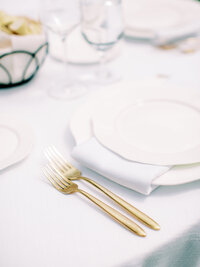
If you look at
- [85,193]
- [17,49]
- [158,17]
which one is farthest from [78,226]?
[158,17]

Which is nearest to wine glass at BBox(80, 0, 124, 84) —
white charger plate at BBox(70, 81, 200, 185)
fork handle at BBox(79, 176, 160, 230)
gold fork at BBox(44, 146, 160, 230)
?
white charger plate at BBox(70, 81, 200, 185)

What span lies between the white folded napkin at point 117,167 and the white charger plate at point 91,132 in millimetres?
15

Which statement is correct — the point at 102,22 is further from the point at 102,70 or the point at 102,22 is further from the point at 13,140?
the point at 13,140

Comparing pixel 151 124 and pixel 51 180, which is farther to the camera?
pixel 151 124

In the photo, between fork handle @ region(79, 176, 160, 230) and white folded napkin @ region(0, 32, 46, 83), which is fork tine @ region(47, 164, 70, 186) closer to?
fork handle @ region(79, 176, 160, 230)

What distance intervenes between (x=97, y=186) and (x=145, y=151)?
0.11 metres

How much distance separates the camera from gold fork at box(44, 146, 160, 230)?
0.45 metres

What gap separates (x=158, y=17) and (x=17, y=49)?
1.99ft

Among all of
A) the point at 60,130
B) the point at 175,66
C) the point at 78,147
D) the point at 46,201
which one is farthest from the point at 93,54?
the point at 46,201

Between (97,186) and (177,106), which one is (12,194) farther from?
(177,106)

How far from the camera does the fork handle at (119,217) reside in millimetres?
432

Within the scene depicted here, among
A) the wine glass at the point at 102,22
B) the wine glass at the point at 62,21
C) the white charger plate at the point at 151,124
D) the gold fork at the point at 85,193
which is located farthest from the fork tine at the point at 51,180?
the wine glass at the point at 102,22

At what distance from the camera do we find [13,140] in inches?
24.4

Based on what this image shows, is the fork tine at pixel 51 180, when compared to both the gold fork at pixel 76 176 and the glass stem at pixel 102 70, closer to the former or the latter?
the gold fork at pixel 76 176
